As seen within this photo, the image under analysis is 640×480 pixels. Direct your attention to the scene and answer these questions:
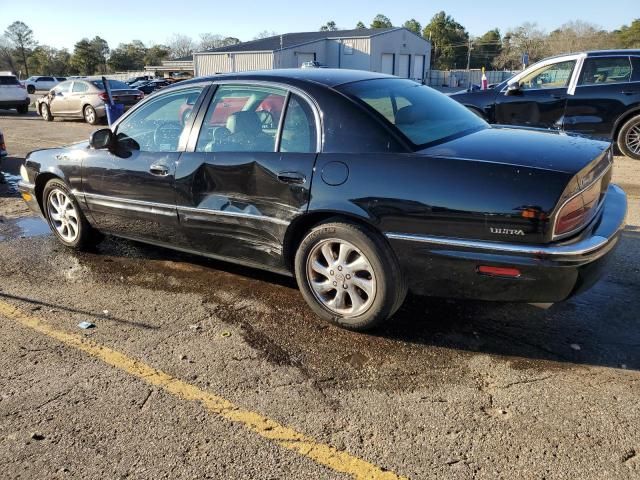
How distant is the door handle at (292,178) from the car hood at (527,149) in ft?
2.60

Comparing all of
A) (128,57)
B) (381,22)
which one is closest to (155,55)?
(128,57)

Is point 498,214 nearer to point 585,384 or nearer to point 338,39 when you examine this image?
point 585,384

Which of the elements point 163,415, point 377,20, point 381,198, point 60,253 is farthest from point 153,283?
point 377,20

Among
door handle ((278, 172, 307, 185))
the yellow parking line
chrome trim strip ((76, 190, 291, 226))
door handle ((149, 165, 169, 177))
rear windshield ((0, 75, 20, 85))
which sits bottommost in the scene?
the yellow parking line

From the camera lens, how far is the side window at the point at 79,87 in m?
18.6

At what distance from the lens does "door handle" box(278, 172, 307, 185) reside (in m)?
3.57

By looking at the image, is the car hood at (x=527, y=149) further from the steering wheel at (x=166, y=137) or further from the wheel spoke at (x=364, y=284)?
the steering wheel at (x=166, y=137)

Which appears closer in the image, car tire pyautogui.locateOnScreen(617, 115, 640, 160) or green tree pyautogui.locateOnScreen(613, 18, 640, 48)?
car tire pyautogui.locateOnScreen(617, 115, 640, 160)

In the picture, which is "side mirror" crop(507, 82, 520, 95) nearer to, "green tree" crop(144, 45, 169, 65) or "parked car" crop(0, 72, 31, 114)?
"parked car" crop(0, 72, 31, 114)

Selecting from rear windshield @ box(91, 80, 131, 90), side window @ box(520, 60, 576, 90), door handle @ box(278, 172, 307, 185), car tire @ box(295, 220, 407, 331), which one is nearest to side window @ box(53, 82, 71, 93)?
rear windshield @ box(91, 80, 131, 90)

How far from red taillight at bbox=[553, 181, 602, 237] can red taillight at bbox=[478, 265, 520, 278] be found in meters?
0.29

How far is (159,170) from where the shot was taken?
437 cm

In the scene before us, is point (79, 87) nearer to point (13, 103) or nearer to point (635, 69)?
point (13, 103)

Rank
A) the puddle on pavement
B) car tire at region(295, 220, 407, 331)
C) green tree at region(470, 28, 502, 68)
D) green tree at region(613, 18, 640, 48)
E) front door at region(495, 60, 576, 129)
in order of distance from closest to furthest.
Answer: car tire at region(295, 220, 407, 331) < the puddle on pavement < front door at region(495, 60, 576, 129) < green tree at region(613, 18, 640, 48) < green tree at region(470, 28, 502, 68)
